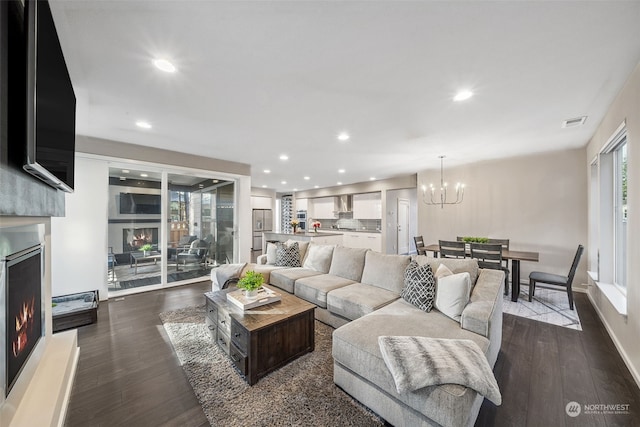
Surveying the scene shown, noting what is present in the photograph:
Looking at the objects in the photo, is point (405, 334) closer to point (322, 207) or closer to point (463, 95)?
point (463, 95)

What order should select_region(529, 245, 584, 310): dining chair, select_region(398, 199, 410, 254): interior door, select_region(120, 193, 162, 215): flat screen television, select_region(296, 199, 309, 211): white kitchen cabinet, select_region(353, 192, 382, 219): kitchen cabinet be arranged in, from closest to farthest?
select_region(529, 245, 584, 310): dining chair, select_region(120, 193, 162, 215): flat screen television, select_region(353, 192, 382, 219): kitchen cabinet, select_region(398, 199, 410, 254): interior door, select_region(296, 199, 309, 211): white kitchen cabinet

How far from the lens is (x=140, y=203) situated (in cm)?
437

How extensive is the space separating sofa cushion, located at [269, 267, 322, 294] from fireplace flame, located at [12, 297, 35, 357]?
8.00 feet

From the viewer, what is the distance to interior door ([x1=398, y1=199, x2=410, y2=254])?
8.47 meters

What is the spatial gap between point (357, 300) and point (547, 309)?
304 centimetres

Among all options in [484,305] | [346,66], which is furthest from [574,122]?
[346,66]

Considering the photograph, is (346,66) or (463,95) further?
(463,95)

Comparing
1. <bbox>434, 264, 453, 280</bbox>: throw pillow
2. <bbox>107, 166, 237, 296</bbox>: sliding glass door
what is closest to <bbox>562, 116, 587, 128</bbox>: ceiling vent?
<bbox>434, 264, 453, 280</bbox>: throw pillow

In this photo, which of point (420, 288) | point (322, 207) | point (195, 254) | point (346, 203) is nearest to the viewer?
point (420, 288)

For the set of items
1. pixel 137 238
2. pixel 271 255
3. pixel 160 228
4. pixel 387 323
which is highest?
pixel 160 228

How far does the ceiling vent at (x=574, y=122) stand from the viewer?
10.0ft

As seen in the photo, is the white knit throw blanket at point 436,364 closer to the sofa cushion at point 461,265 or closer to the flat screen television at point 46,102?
the sofa cushion at point 461,265

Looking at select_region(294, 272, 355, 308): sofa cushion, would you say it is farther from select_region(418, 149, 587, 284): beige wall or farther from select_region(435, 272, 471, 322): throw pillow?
select_region(418, 149, 587, 284): beige wall

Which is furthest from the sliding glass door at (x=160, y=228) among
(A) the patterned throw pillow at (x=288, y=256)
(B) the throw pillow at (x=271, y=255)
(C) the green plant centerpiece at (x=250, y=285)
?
(C) the green plant centerpiece at (x=250, y=285)
